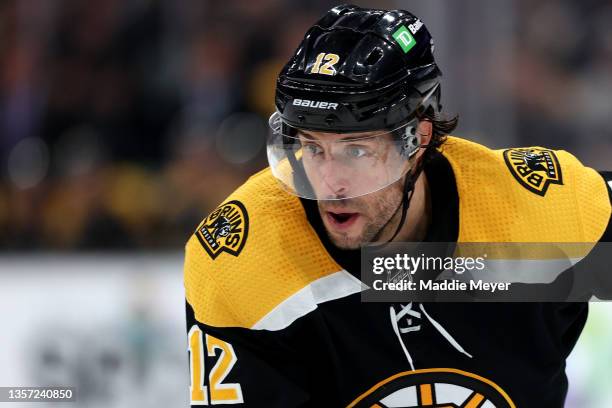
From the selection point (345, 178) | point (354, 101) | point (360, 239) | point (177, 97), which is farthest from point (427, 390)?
point (177, 97)

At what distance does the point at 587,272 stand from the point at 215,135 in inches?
113

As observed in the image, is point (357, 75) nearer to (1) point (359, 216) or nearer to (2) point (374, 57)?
(2) point (374, 57)

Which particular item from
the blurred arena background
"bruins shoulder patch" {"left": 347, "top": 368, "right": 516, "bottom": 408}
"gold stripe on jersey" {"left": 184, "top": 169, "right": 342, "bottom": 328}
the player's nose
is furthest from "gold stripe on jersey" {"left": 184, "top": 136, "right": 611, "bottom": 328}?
the blurred arena background

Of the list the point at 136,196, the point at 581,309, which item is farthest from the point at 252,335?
the point at 136,196

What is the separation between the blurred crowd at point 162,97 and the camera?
15.6 feet

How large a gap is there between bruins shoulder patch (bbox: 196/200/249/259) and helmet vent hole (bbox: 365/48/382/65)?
394 mm

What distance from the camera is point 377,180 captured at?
6.57 ft

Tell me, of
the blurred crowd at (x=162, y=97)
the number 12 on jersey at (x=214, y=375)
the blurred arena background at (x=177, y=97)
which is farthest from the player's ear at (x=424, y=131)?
the blurred crowd at (x=162, y=97)

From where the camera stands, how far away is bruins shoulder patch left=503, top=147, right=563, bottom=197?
2.11 metres

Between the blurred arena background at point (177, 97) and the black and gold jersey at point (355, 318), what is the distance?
2.43 m

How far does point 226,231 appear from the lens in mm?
2068

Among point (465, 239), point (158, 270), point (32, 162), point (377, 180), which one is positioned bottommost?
point (158, 270)

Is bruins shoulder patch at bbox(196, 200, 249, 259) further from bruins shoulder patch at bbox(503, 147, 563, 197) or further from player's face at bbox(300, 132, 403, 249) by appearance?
bruins shoulder patch at bbox(503, 147, 563, 197)

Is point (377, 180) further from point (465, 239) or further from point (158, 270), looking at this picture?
point (158, 270)
